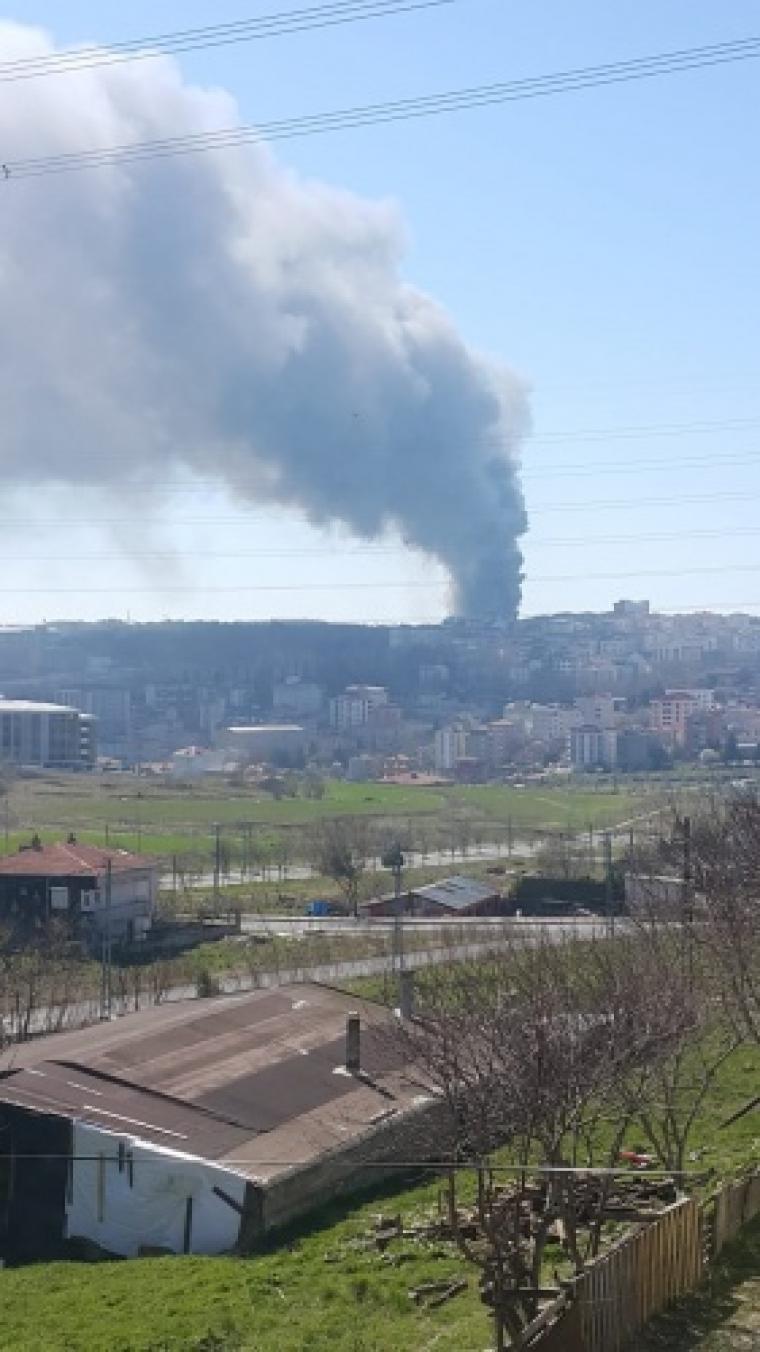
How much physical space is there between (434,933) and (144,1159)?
16.1 metres

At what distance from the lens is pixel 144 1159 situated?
36.6 feet

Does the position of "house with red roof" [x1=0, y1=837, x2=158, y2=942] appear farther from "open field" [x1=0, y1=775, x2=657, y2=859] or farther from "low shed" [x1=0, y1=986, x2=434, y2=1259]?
"low shed" [x1=0, y1=986, x2=434, y2=1259]

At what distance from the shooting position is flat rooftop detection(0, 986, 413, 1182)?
1158cm

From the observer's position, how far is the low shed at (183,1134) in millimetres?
10953

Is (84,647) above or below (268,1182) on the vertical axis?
above

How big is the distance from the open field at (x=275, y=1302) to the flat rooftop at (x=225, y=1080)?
32.6 inches

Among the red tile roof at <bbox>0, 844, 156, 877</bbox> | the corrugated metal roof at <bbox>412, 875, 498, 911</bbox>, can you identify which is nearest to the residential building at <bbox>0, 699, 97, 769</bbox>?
the corrugated metal roof at <bbox>412, 875, 498, 911</bbox>

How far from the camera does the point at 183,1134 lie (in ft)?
37.7

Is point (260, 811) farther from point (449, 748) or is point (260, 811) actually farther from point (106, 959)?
point (449, 748)

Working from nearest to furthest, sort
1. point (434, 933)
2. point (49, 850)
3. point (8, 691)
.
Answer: point (434, 933) → point (49, 850) → point (8, 691)

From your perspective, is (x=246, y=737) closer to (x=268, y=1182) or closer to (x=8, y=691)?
(x=8, y=691)

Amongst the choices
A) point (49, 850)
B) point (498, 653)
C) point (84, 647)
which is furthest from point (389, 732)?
point (49, 850)

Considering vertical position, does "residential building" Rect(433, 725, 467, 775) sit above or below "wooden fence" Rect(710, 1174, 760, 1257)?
above

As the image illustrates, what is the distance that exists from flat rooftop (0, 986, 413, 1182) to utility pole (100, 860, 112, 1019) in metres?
4.22
